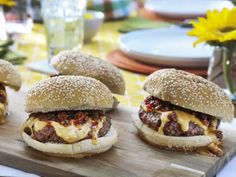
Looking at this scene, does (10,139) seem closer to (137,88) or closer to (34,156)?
(34,156)

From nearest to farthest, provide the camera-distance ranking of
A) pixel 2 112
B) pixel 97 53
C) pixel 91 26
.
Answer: pixel 2 112
pixel 97 53
pixel 91 26

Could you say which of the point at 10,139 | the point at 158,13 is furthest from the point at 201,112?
the point at 158,13

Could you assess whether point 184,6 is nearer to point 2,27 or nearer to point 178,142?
point 2,27

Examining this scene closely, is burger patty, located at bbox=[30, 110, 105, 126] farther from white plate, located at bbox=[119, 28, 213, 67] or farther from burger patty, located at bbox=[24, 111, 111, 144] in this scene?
white plate, located at bbox=[119, 28, 213, 67]

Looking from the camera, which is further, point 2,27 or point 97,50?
point 97,50

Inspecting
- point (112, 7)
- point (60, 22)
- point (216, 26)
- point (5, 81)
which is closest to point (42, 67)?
point (60, 22)

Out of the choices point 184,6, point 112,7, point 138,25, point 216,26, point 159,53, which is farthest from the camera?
point 184,6
